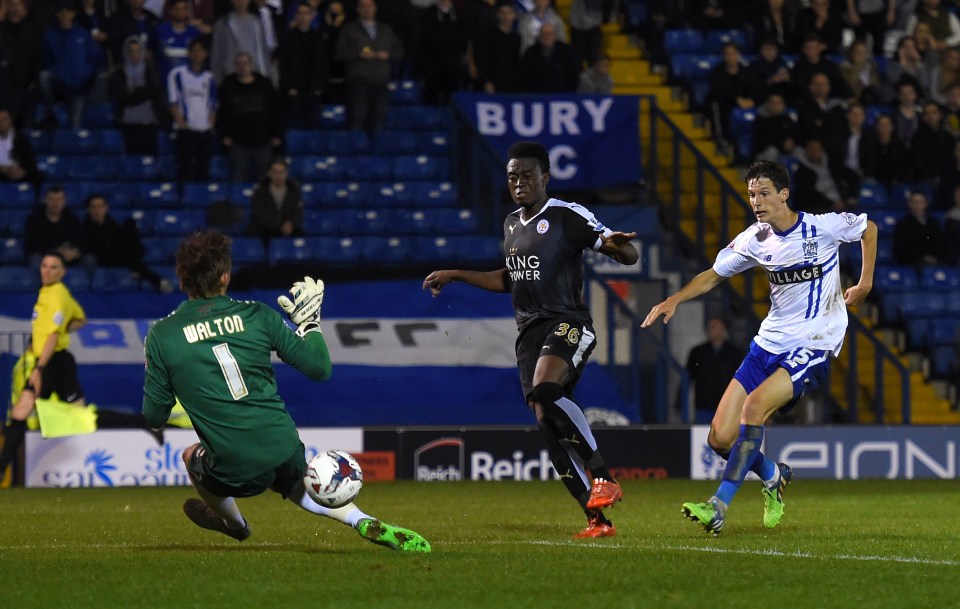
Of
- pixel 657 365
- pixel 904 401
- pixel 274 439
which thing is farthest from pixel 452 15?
pixel 274 439

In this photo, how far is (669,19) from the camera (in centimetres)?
2144

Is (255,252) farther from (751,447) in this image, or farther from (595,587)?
(595,587)

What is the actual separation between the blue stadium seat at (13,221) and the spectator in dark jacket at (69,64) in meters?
1.60

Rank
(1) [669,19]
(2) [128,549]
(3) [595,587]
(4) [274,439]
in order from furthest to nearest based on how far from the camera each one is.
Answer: (1) [669,19] → (2) [128,549] → (4) [274,439] → (3) [595,587]

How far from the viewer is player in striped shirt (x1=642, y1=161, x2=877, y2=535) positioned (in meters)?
9.44

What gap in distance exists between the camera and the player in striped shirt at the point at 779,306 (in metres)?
9.44

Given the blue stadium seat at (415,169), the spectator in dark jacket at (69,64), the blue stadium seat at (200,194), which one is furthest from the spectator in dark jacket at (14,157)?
the blue stadium seat at (415,169)

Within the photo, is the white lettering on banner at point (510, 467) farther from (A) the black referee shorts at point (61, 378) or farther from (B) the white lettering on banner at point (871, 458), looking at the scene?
(A) the black referee shorts at point (61, 378)

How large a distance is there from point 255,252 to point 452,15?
401 cm

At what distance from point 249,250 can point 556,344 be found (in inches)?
333

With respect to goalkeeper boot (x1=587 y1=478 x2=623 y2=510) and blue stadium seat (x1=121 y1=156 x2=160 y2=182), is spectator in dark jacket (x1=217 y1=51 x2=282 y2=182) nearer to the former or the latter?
blue stadium seat (x1=121 y1=156 x2=160 y2=182)

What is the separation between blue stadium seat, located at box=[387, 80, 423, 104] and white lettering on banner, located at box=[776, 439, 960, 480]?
6359 millimetres

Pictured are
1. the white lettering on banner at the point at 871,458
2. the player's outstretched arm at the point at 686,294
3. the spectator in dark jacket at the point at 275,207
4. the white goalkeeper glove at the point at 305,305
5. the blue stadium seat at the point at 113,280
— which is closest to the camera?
the white goalkeeper glove at the point at 305,305

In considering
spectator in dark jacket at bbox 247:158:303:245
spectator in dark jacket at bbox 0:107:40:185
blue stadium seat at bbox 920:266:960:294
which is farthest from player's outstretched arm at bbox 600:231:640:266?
blue stadium seat at bbox 920:266:960:294
